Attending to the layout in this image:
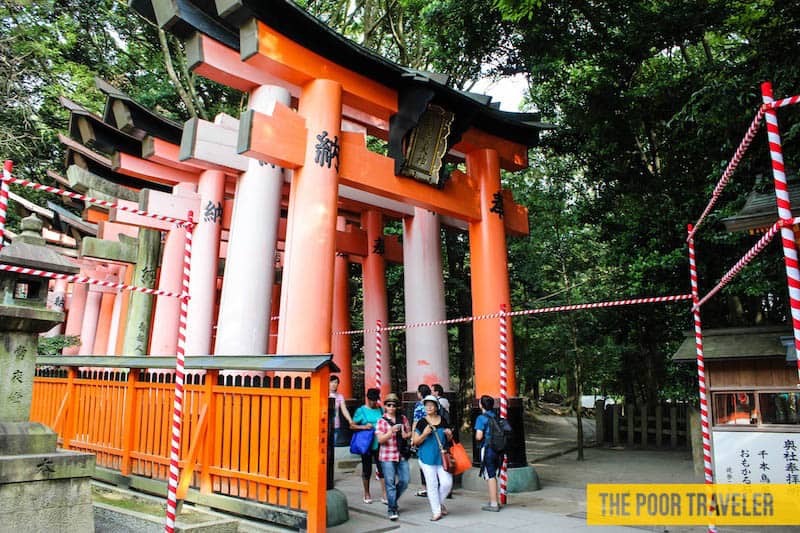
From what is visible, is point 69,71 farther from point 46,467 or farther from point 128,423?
point 46,467

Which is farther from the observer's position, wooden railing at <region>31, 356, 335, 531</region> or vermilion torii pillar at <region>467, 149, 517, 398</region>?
vermilion torii pillar at <region>467, 149, 517, 398</region>

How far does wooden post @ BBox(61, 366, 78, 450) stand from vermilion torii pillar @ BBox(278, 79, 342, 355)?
3.13 m

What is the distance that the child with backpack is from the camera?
6.65 meters

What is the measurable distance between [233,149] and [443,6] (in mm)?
7375

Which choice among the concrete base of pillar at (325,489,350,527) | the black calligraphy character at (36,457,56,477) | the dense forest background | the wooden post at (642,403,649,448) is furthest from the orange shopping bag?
the wooden post at (642,403,649,448)

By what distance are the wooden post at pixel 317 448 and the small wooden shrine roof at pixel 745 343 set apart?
16.1 feet

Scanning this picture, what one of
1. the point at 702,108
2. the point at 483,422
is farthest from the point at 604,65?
the point at 483,422

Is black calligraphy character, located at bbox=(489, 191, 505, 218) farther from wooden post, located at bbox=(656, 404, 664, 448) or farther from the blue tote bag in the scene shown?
wooden post, located at bbox=(656, 404, 664, 448)

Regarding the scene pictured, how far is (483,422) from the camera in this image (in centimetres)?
679

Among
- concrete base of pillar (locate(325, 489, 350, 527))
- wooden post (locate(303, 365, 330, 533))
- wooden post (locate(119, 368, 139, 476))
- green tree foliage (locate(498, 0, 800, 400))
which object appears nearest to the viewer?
wooden post (locate(303, 365, 330, 533))

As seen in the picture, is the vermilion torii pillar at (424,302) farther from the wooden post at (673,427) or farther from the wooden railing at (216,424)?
the wooden post at (673,427)

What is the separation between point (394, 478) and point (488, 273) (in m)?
4.12

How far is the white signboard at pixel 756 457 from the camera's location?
6.04 meters

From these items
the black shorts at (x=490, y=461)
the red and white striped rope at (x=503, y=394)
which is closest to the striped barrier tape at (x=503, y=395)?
the red and white striped rope at (x=503, y=394)
